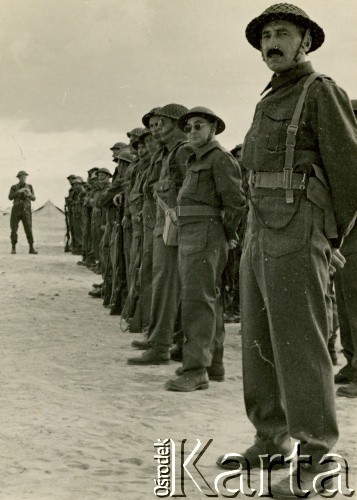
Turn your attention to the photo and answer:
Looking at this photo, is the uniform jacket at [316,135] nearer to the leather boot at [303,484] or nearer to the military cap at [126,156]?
the leather boot at [303,484]

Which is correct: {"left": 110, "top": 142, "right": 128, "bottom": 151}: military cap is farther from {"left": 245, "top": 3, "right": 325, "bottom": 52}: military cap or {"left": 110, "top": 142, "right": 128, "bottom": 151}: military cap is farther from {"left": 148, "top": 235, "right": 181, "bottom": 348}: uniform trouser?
{"left": 245, "top": 3, "right": 325, "bottom": 52}: military cap

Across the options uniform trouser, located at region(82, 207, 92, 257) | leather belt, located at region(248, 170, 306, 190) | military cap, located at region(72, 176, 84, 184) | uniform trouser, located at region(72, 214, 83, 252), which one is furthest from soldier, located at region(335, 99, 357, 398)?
military cap, located at region(72, 176, 84, 184)

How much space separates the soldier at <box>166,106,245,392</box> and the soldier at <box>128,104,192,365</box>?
728 millimetres

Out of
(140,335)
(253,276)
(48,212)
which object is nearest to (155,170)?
(140,335)

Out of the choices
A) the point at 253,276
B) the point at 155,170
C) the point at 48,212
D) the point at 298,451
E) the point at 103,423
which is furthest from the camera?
the point at 48,212

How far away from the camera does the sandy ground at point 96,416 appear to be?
3.76 meters

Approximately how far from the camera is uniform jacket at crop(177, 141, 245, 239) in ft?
19.3

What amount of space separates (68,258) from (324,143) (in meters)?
17.9

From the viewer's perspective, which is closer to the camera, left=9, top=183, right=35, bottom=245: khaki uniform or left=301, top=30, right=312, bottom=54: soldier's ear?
left=301, top=30, right=312, bottom=54: soldier's ear

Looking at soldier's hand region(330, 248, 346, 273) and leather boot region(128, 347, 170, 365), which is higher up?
soldier's hand region(330, 248, 346, 273)

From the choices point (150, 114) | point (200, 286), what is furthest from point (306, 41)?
point (150, 114)

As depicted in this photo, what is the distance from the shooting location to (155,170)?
24.4ft

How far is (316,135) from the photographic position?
142 inches

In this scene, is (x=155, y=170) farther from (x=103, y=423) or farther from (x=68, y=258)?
(x=68, y=258)
